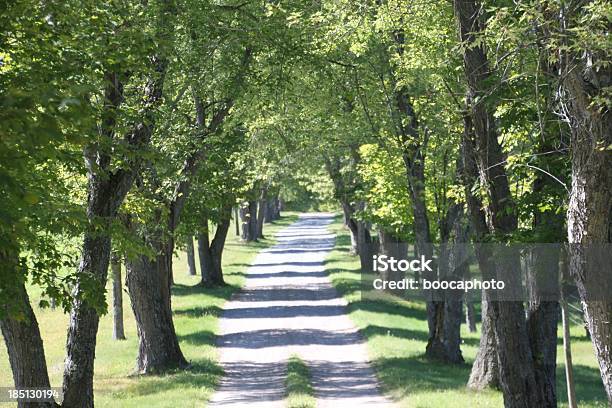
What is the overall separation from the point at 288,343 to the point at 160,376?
5.55 meters

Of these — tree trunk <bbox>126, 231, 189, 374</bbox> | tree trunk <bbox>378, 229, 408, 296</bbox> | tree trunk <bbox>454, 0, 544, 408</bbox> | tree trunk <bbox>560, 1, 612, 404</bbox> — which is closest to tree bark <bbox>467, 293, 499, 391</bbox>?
tree trunk <bbox>454, 0, 544, 408</bbox>

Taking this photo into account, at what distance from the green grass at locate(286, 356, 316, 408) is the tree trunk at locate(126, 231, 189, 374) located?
256 cm

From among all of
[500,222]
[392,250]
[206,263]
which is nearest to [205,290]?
[206,263]

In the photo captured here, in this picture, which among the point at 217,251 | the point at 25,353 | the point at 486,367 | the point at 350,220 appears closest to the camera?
the point at 25,353

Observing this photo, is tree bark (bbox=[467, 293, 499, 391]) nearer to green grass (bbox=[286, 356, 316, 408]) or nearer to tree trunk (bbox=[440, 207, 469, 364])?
green grass (bbox=[286, 356, 316, 408])

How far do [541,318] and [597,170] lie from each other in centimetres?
499

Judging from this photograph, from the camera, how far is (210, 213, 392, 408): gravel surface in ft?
59.6

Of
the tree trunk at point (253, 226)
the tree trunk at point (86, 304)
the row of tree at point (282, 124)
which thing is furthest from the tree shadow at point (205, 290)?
the tree trunk at point (253, 226)

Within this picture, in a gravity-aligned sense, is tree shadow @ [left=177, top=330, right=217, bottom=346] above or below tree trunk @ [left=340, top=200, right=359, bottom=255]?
below

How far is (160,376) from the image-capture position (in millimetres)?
20641

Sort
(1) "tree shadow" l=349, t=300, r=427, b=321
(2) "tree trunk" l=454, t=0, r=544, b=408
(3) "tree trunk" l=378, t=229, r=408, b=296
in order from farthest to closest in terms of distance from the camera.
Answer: (3) "tree trunk" l=378, t=229, r=408, b=296 → (1) "tree shadow" l=349, t=300, r=427, b=321 → (2) "tree trunk" l=454, t=0, r=544, b=408

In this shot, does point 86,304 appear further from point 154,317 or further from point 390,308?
point 390,308

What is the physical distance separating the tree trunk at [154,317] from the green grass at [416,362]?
470 centimetres

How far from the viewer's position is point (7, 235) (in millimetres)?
6582
